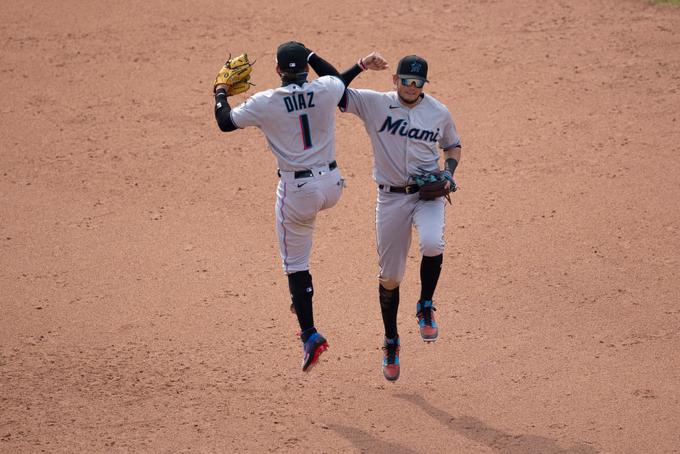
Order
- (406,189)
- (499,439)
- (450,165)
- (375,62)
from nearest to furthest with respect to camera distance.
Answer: (375,62) → (499,439) → (406,189) → (450,165)

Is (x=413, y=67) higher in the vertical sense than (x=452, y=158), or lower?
higher

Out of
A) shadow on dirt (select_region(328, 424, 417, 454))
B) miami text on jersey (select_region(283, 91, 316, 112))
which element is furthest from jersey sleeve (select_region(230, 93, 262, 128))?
shadow on dirt (select_region(328, 424, 417, 454))

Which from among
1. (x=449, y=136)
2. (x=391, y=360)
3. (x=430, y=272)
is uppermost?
(x=449, y=136)

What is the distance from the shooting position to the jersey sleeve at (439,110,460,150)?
25.5ft

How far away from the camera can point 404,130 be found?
299 inches

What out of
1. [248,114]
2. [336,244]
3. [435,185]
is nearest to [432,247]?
[435,185]

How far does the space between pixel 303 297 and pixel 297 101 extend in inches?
63.4

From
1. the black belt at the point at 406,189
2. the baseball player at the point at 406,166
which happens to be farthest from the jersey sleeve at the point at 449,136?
the black belt at the point at 406,189

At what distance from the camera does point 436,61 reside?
15.0 m

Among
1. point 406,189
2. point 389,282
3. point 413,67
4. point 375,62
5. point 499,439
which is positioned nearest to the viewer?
point 413,67

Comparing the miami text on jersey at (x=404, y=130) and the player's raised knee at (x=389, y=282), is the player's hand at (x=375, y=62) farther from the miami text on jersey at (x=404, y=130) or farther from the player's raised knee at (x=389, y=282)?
the player's raised knee at (x=389, y=282)

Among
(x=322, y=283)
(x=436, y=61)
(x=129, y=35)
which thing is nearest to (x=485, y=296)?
(x=322, y=283)

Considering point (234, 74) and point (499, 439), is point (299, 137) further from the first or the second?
point (499, 439)

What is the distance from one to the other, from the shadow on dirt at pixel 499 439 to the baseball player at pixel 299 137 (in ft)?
4.15
